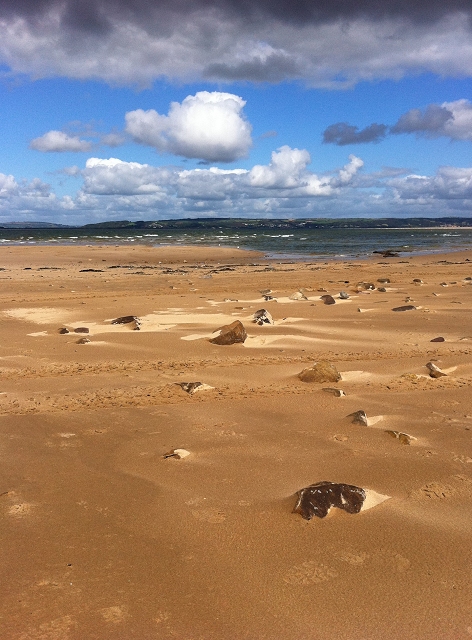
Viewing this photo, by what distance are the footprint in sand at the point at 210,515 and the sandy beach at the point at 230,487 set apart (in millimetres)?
14

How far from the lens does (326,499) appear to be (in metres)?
3.91

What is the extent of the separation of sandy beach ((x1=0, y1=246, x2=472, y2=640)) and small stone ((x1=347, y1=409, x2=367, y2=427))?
0.37ft

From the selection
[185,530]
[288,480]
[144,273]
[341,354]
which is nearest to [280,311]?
[341,354]

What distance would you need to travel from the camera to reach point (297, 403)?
626 cm

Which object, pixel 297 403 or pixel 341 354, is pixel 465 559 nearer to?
pixel 297 403

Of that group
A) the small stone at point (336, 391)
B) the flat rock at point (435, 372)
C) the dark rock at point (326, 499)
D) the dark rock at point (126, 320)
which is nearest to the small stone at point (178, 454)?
the dark rock at point (326, 499)

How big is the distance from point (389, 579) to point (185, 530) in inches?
52.3

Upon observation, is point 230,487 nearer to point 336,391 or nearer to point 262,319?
point 336,391

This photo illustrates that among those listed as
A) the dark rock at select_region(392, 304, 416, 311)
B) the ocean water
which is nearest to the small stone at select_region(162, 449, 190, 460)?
the dark rock at select_region(392, 304, 416, 311)

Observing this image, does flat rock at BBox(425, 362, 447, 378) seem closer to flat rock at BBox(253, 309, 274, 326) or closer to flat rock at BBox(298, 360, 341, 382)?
flat rock at BBox(298, 360, 341, 382)

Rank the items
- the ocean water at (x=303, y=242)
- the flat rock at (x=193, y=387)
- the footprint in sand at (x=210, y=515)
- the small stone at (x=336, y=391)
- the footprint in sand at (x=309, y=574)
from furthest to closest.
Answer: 1. the ocean water at (x=303, y=242)
2. the flat rock at (x=193, y=387)
3. the small stone at (x=336, y=391)
4. the footprint in sand at (x=210, y=515)
5. the footprint in sand at (x=309, y=574)

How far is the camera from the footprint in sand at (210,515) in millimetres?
3803

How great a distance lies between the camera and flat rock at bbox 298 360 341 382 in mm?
7070

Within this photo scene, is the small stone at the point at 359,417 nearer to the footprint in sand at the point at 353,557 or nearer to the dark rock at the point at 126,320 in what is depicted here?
the footprint in sand at the point at 353,557
